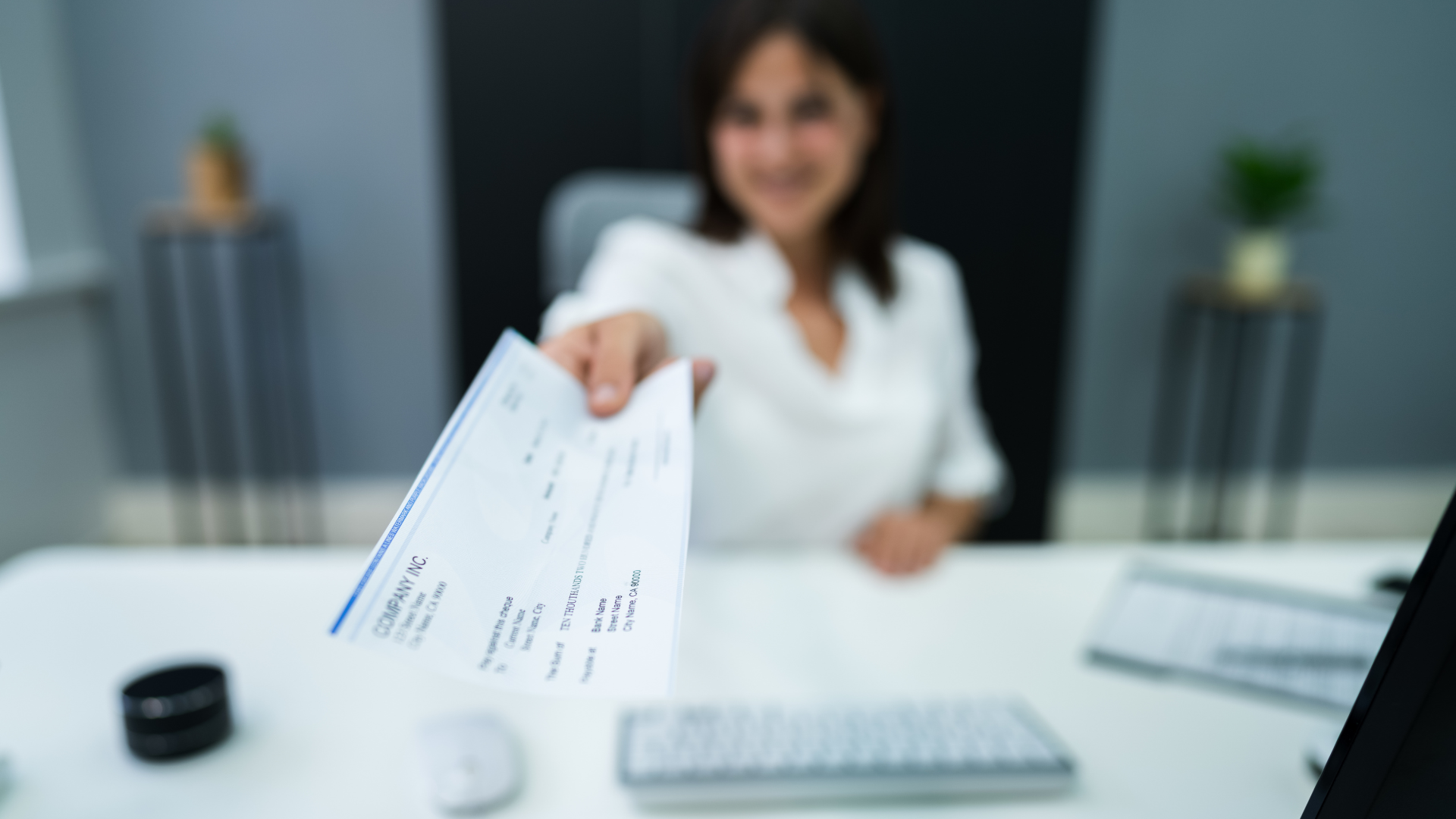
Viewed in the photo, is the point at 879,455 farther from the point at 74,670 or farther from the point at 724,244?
the point at 74,670

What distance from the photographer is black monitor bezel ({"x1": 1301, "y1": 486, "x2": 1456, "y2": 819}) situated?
326 mm

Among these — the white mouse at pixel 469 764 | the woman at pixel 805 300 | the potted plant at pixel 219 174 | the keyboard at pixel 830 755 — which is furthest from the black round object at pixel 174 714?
the potted plant at pixel 219 174

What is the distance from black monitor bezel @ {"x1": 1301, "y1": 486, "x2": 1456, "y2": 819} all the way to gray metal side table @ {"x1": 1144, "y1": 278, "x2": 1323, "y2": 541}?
236 cm

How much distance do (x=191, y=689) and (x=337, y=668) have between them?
116 millimetres

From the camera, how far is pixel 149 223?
218cm

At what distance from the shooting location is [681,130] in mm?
1969

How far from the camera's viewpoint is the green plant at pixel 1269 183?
217 cm

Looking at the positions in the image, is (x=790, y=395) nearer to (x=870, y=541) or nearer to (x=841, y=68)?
(x=870, y=541)

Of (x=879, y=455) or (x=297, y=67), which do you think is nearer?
(x=879, y=455)

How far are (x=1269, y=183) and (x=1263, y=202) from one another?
0.15 feet

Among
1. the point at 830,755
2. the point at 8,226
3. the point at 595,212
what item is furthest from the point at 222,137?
the point at 830,755

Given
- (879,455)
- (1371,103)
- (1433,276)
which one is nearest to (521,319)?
(879,455)

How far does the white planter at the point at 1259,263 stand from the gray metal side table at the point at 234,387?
2.35 m

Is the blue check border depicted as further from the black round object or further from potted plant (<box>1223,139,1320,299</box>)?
potted plant (<box>1223,139,1320,299</box>)
